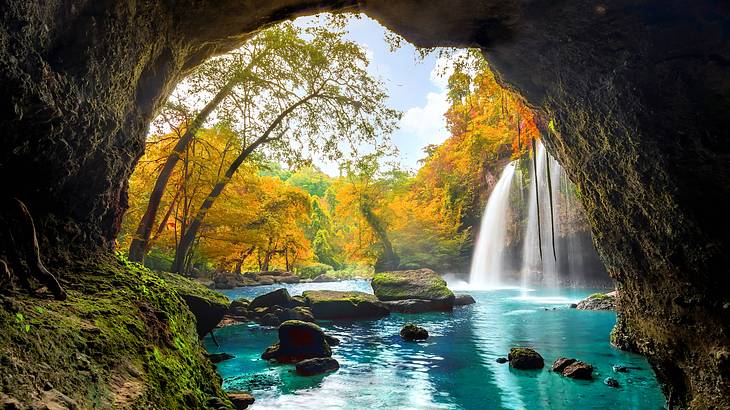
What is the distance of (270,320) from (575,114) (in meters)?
11.7

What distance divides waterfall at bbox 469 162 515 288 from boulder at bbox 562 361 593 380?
23133mm

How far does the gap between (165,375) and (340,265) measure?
56.7 metres

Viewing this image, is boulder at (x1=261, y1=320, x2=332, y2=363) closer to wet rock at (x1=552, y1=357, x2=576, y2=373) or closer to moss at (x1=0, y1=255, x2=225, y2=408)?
moss at (x1=0, y1=255, x2=225, y2=408)

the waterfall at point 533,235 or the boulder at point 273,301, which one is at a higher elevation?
the waterfall at point 533,235

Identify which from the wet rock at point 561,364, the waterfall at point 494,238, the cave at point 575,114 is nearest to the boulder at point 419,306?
the wet rock at point 561,364

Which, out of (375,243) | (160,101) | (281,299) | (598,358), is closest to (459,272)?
(375,243)

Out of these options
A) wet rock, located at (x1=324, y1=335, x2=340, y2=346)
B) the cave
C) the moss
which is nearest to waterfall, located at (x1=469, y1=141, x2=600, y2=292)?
wet rock, located at (x1=324, y1=335, x2=340, y2=346)

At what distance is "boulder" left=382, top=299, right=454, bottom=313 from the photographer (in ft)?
54.4

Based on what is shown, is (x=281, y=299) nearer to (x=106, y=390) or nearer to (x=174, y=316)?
(x=174, y=316)

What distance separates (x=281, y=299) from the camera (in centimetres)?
1608

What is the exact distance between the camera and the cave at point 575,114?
3518mm

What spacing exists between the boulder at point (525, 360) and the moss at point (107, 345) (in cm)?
620

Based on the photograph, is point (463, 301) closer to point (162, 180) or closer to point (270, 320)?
point (270, 320)

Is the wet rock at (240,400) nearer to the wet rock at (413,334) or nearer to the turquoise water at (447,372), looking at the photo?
the turquoise water at (447,372)
